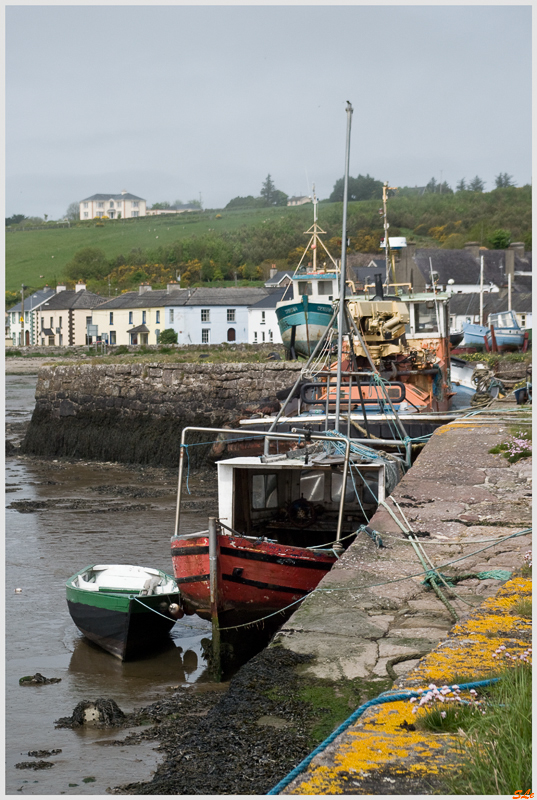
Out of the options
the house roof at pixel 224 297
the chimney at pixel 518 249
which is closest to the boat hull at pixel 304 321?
the house roof at pixel 224 297

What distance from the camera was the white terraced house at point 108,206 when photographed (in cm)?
18912

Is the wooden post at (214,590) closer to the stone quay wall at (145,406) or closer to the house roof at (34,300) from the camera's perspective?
the stone quay wall at (145,406)

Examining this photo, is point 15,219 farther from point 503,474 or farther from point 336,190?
point 503,474

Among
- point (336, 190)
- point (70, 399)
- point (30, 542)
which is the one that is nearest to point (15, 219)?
point (336, 190)

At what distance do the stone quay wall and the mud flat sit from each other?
14758mm

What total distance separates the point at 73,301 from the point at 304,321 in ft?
196

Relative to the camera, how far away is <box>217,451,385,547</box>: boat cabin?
930cm

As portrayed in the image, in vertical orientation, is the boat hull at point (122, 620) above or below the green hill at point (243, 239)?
below

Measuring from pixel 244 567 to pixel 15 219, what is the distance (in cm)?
18876

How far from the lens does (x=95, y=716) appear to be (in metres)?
6.74

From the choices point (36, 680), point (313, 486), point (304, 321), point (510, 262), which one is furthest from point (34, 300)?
point (36, 680)

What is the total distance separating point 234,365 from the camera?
1005 inches

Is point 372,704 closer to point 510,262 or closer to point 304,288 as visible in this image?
point 304,288

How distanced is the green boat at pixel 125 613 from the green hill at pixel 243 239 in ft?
268
